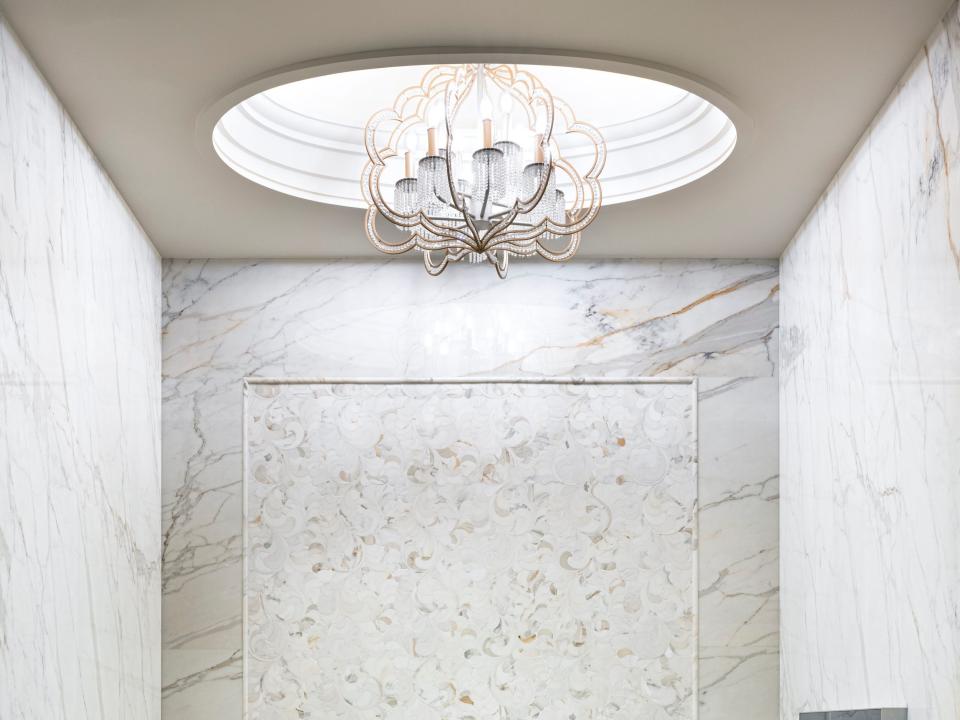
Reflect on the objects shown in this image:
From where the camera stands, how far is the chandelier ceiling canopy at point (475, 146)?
7.11ft

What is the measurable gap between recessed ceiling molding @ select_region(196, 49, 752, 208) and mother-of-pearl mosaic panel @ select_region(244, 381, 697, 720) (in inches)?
34.3

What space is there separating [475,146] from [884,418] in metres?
1.42

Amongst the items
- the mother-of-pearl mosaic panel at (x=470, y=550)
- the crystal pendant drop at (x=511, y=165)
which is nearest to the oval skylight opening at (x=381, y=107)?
the crystal pendant drop at (x=511, y=165)

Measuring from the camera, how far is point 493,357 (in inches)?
130

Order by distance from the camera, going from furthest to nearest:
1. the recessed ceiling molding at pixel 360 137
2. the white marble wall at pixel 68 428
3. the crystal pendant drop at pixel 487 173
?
1. the recessed ceiling molding at pixel 360 137
2. the crystal pendant drop at pixel 487 173
3. the white marble wall at pixel 68 428

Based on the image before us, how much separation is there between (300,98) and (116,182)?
0.58 m

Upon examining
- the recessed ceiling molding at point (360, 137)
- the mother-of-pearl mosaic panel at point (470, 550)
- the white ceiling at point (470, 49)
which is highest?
the recessed ceiling molding at point (360, 137)

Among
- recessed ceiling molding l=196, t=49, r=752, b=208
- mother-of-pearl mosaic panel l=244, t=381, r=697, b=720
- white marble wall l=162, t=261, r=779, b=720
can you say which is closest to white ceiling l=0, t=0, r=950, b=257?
recessed ceiling molding l=196, t=49, r=752, b=208

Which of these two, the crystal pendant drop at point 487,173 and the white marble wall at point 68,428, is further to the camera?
the crystal pendant drop at point 487,173

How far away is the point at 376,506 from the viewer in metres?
3.22

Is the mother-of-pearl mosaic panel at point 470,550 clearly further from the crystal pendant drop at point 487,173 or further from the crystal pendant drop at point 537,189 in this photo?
the crystal pendant drop at point 487,173

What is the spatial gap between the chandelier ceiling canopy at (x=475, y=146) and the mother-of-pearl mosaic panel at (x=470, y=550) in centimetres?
75

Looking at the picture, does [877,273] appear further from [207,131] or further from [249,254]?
[249,254]

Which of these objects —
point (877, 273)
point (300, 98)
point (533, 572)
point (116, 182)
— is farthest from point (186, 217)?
point (877, 273)
